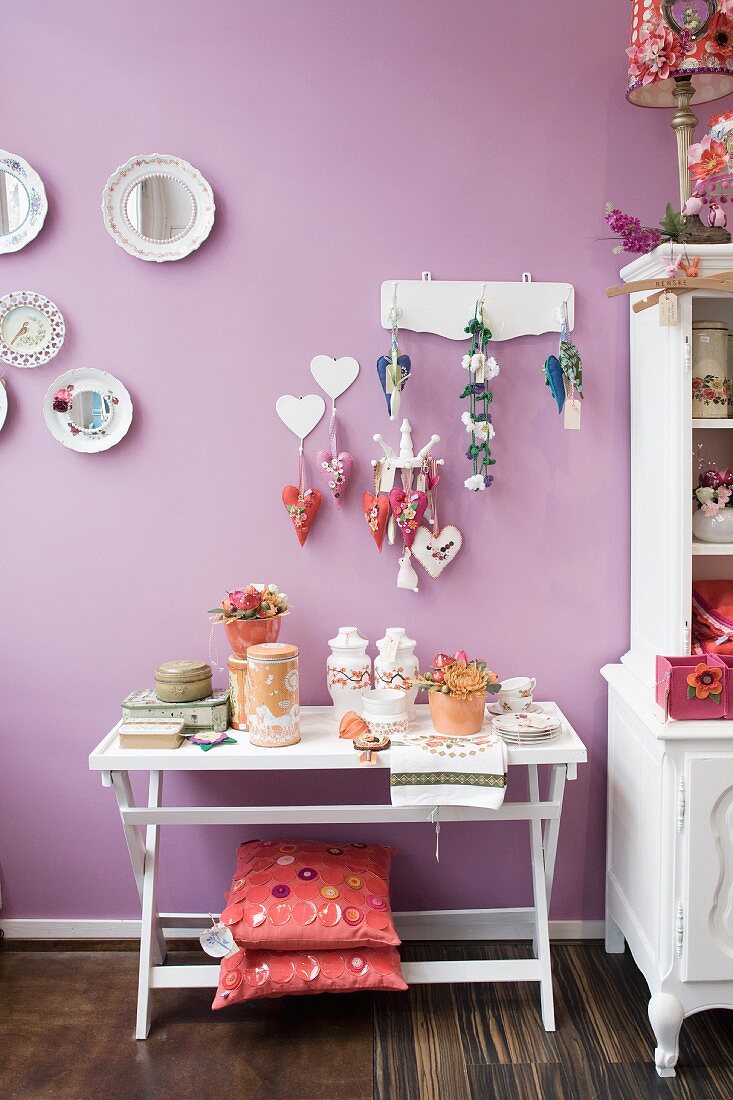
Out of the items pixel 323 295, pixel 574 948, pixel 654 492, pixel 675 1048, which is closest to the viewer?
pixel 675 1048

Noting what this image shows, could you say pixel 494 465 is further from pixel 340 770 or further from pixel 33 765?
pixel 33 765

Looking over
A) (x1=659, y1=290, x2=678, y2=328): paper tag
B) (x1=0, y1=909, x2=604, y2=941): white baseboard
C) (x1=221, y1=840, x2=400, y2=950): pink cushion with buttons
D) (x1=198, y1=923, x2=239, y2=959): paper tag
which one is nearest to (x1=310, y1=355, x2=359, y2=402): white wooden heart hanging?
(x1=659, y1=290, x2=678, y2=328): paper tag

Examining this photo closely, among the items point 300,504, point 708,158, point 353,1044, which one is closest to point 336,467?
point 300,504

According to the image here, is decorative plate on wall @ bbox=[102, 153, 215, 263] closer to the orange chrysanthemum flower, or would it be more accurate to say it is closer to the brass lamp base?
the brass lamp base

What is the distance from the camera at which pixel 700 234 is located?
2.13 meters

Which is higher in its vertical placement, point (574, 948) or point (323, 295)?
point (323, 295)

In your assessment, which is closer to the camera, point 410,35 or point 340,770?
point 410,35

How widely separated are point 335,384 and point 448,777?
1069 millimetres

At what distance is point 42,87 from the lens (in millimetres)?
2359

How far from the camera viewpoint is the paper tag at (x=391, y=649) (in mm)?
2307

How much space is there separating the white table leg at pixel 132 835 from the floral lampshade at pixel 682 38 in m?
2.14

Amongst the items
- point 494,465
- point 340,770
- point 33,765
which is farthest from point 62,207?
point 340,770

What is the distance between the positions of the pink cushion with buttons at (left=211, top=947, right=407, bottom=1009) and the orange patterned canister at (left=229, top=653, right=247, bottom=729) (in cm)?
57

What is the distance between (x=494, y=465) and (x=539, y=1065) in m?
1.49
